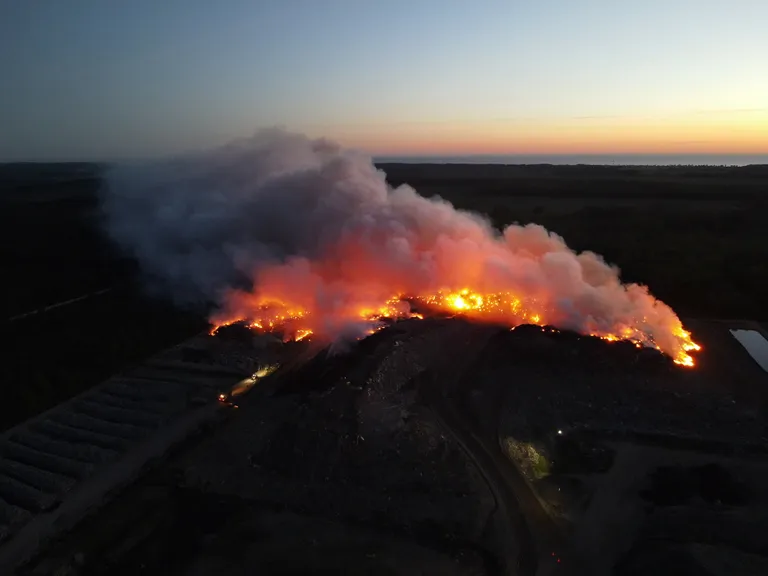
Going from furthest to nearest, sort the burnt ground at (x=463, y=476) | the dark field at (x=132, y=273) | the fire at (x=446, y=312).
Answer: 1. the dark field at (x=132, y=273)
2. the fire at (x=446, y=312)
3. the burnt ground at (x=463, y=476)

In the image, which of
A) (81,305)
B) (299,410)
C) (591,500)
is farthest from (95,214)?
(591,500)

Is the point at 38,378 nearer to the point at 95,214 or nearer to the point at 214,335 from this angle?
the point at 214,335

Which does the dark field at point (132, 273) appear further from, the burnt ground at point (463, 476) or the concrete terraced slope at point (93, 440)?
the burnt ground at point (463, 476)

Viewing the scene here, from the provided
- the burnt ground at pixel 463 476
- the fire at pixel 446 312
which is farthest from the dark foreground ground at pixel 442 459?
the fire at pixel 446 312

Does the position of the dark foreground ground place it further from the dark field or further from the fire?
the fire

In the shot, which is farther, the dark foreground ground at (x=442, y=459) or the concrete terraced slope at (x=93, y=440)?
the concrete terraced slope at (x=93, y=440)

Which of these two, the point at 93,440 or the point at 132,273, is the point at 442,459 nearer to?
the point at 93,440

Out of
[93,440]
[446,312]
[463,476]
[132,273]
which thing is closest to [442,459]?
[463,476]
